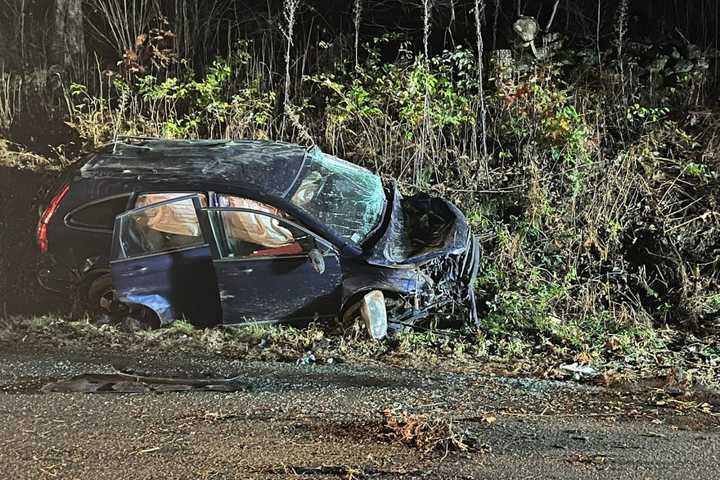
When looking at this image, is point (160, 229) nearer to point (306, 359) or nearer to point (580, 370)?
point (306, 359)

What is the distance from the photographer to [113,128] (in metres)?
8.84

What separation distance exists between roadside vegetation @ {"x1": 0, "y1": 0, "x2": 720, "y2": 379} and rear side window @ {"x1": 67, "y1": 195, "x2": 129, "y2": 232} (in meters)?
1.05

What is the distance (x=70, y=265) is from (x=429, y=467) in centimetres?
372

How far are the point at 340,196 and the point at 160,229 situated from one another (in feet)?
5.32

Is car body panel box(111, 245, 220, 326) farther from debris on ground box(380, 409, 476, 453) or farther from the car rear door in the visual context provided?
debris on ground box(380, 409, 476, 453)

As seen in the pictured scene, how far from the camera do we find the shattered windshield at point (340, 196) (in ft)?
21.0

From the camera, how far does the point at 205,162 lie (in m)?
6.69

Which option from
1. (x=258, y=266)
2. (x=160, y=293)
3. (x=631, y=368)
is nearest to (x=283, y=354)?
(x=258, y=266)

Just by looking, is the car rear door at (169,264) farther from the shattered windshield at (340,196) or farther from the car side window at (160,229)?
the shattered windshield at (340,196)

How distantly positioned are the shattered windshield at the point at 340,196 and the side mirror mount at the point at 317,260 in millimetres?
296

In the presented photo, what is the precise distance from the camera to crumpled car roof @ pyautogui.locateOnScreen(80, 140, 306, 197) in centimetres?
644

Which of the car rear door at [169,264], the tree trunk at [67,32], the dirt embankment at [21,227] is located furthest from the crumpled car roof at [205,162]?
the tree trunk at [67,32]

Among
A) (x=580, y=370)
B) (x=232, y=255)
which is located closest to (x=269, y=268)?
(x=232, y=255)

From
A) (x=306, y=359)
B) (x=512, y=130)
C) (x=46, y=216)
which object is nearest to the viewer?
(x=306, y=359)
